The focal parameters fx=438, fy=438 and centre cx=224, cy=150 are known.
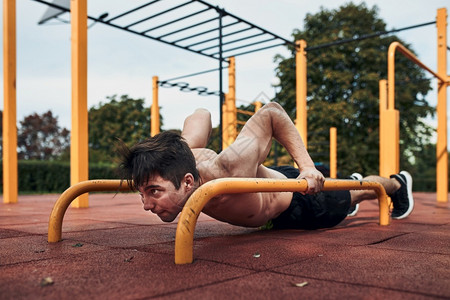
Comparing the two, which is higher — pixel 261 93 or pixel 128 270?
pixel 261 93

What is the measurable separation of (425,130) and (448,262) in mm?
19585

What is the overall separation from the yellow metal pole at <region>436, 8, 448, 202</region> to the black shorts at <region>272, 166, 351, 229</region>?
14.9 feet

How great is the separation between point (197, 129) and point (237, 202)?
2.00ft

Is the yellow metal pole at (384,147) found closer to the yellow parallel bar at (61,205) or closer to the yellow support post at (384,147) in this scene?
the yellow support post at (384,147)

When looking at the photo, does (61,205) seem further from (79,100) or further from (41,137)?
(41,137)

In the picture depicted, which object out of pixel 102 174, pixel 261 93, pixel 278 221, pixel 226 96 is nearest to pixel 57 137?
pixel 102 174

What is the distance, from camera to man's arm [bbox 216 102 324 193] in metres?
2.25

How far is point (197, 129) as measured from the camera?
8.93 feet

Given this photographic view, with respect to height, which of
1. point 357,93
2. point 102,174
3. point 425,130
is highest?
point 357,93

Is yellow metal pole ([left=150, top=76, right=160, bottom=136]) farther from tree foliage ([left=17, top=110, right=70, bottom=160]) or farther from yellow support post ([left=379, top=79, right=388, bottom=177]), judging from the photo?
tree foliage ([left=17, top=110, right=70, bottom=160])

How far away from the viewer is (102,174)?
48.7 ft

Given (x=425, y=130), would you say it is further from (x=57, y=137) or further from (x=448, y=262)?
(x=57, y=137)

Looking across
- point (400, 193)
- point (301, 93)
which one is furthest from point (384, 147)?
point (301, 93)

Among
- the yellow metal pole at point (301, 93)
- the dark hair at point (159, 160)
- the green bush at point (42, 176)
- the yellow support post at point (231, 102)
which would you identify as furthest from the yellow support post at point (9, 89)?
the green bush at point (42, 176)
